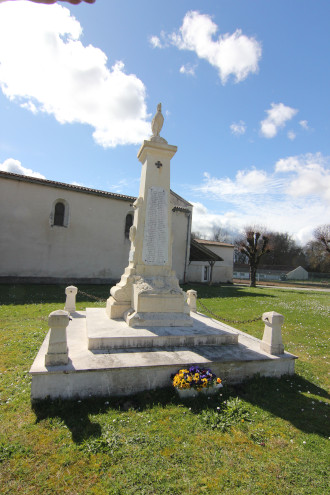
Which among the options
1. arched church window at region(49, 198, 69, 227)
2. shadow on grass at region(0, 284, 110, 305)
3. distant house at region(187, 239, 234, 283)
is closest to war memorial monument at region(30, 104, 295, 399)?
shadow on grass at region(0, 284, 110, 305)

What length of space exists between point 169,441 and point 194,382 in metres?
1.01

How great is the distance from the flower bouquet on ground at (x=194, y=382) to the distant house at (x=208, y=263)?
55.8 ft

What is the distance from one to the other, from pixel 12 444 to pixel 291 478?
9.27ft

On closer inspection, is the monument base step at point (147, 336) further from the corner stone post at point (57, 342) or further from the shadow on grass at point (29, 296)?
the shadow on grass at point (29, 296)

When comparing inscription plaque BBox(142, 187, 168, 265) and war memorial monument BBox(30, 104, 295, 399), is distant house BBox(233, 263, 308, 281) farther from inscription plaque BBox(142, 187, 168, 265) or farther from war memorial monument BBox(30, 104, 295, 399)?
war memorial monument BBox(30, 104, 295, 399)

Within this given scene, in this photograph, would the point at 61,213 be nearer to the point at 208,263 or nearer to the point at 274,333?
the point at 208,263

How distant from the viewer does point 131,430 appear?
10.4 feet

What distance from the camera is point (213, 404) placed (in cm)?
379

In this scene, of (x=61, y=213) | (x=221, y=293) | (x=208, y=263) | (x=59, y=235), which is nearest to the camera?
(x=59, y=235)

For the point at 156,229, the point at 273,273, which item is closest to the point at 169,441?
the point at 156,229

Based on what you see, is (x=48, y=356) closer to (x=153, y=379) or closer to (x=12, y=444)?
(x=12, y=444)

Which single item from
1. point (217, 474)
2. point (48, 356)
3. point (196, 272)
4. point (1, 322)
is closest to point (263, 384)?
point (217, 474)

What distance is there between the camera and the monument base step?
15.6 ft

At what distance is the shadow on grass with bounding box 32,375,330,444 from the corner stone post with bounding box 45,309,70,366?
19.9 inches
